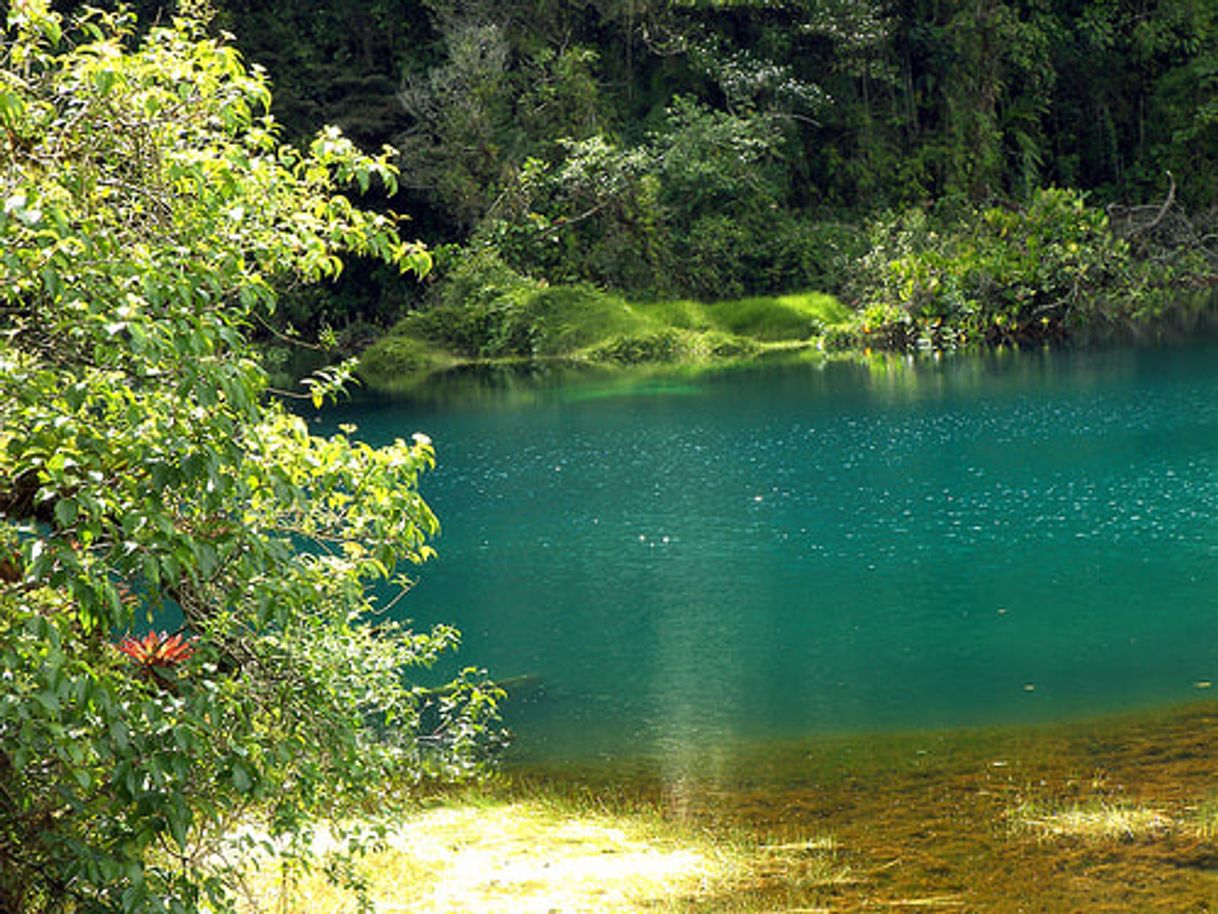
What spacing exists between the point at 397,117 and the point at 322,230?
34.6m

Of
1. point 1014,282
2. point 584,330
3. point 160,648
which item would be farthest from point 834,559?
point 584,330

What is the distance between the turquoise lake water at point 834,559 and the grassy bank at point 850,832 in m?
0.53

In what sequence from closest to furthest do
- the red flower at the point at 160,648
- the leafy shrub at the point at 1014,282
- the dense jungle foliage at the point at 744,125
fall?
1. the red flower at the point at 160,648
2. the leafy shrub at the point at 1014,282
3. the dense jungle foliage at the point at 744,125

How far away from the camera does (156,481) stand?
392 cm

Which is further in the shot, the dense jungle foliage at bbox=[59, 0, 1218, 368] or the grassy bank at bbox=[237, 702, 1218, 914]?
the dense jungle foliage at bbox=[59, 0, 1218, 368]

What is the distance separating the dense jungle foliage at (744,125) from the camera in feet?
112

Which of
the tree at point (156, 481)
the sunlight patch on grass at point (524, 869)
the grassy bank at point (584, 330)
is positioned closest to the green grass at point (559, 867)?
the sunlight patch on grass at point (524, 869)

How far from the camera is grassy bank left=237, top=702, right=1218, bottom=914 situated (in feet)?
19.4

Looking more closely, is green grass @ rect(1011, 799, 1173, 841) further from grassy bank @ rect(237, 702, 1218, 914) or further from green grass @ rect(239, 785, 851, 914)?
green grass @ rect(239, 785, 851, 914)

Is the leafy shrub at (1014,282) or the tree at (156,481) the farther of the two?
the leafy shrub at (1014,282)

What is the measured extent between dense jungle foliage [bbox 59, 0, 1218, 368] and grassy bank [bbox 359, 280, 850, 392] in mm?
1009

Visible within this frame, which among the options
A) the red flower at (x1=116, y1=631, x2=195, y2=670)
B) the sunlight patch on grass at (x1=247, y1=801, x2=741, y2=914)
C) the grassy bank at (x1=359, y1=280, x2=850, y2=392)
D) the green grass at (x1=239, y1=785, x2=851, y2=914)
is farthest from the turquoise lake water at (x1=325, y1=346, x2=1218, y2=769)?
the grassy bank at (x1=359, y1=280, x2=850, y2=392)

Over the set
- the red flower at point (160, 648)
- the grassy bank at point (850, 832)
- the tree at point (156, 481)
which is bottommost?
the grassy bank at point (850, 832)

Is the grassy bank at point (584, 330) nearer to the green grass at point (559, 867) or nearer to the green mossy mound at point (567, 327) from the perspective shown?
the green mossy mound at point (567, 327)
